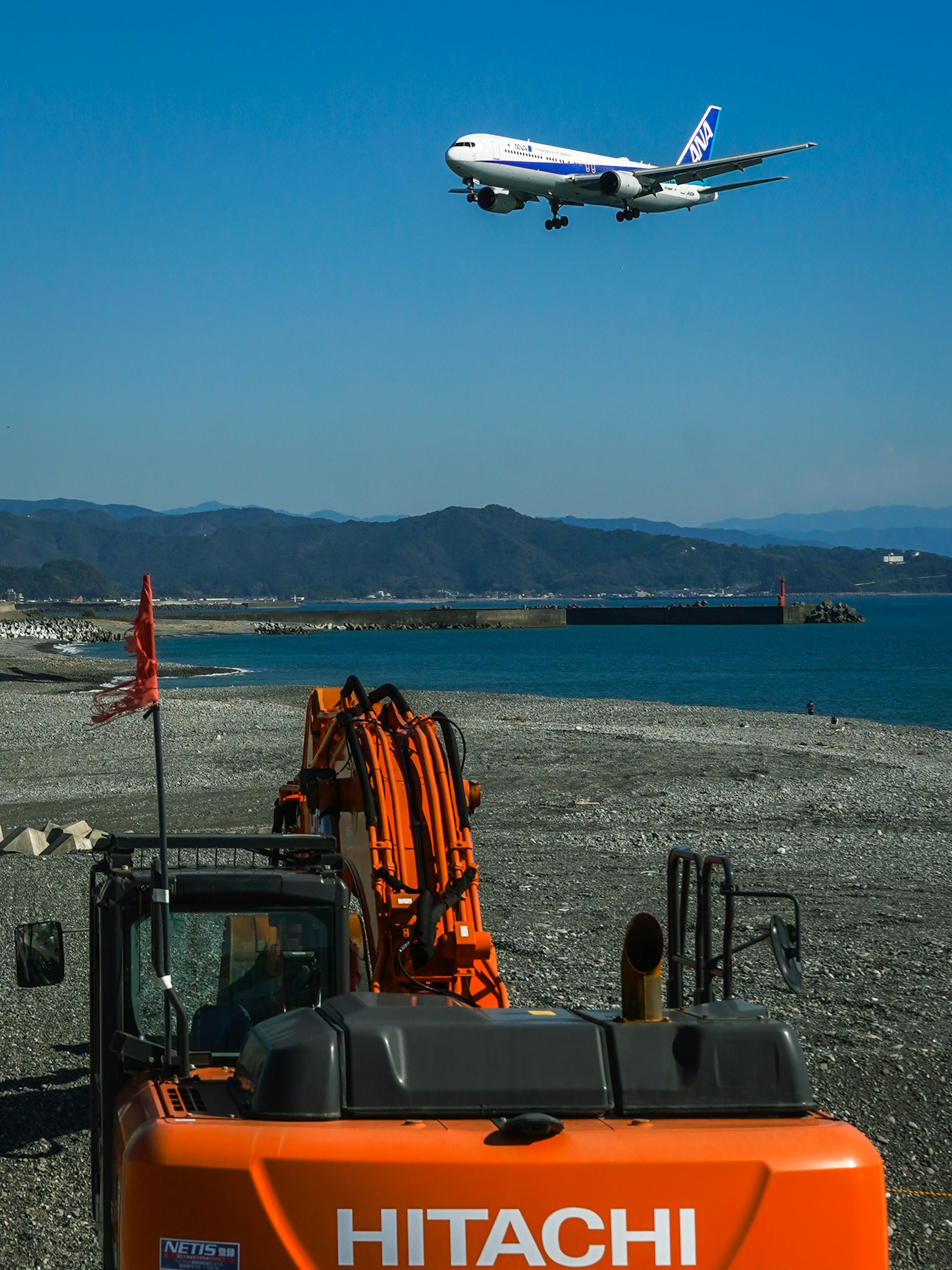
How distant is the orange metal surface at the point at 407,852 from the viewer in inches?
251

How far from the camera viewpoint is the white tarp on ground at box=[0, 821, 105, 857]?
61.1ft

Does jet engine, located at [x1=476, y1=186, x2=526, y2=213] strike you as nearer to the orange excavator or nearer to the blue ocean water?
the blue ocean water

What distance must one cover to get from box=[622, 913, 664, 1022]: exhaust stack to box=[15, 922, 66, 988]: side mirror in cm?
265

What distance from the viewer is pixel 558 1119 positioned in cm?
351

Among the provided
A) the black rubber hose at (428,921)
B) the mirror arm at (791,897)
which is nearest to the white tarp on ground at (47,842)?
the black rubber hose at (428,921)

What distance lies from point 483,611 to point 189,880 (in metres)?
185

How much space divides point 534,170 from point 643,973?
147 feet

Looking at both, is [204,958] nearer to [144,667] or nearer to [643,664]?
[144,667]

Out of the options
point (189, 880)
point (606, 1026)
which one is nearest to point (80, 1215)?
point (189, 880)

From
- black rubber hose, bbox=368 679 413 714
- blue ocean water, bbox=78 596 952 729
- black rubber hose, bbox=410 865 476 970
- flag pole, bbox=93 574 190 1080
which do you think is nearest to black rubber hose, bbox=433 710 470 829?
black rubber hose, bbox=368 679 413 714

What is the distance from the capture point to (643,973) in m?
3.81

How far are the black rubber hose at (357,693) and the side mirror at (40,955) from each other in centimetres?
237

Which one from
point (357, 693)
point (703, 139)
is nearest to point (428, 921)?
point (357, 693)

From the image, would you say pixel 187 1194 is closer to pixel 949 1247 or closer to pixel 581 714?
pixel 949 1247
